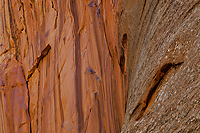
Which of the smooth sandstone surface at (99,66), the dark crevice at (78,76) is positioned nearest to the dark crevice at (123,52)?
the smooth sandstone surface at (99,66)

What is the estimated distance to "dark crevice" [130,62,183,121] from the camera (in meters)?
2.21

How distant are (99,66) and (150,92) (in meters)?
2.19

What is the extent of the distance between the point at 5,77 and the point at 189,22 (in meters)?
4.80

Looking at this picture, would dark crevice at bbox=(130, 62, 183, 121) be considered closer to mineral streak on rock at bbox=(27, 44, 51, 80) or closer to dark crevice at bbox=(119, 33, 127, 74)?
dark crevice at bbox=(119, 33, 127, 74)

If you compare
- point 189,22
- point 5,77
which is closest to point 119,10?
point 189,22

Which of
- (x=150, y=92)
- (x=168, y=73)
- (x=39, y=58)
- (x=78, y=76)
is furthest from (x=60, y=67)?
(x=168, y=73)

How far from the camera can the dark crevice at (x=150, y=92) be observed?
2215 mm

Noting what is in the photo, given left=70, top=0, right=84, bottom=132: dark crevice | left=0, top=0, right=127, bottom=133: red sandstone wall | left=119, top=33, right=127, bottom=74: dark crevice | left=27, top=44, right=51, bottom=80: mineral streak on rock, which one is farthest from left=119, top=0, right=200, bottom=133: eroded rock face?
left=27, top=44, right=51, bottom=80: mineral streak on rock

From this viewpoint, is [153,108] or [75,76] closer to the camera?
[153,108]

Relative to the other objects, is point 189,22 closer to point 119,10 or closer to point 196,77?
point 196,77

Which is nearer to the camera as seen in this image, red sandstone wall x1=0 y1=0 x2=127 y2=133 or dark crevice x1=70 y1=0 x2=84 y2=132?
red sandstone wall x1=0 y1=0 x2=127 y2=133

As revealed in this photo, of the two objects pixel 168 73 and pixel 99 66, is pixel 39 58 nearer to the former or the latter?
pixel 99 66

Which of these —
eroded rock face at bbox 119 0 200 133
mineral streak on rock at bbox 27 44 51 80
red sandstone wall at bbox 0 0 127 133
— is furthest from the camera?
mineral streak on rock at bbox 27 44 51 80

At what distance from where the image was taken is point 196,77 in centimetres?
173
